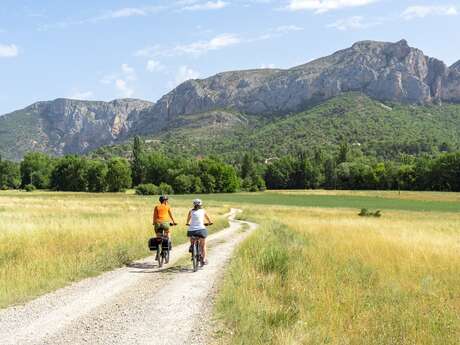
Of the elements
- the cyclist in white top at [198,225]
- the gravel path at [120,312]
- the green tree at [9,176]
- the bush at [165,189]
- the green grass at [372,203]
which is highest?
the green tree at [9,176]

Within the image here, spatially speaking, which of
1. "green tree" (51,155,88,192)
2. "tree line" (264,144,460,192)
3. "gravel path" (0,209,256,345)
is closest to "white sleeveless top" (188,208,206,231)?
"gravel path" (0,209,256,345)

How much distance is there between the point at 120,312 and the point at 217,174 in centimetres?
13580

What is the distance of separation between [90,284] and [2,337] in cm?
467

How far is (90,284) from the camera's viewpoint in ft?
41.2

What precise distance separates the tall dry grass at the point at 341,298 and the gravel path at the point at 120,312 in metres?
0.66

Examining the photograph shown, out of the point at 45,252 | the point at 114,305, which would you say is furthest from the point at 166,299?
the point at 45,252

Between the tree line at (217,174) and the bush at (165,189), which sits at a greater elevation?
the tree line at (217,174)

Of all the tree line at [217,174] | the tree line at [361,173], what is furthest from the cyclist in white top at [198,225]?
the tree line at [361,173]

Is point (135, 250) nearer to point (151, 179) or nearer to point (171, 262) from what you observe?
point (171, 262)


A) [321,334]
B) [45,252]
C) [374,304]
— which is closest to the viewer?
[321,334]

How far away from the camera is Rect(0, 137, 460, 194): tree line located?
444 ft

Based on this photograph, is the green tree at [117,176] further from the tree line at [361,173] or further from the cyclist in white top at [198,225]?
the cyclist in white top at [198,225]

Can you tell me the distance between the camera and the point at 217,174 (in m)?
146

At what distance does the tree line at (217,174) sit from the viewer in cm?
13525
